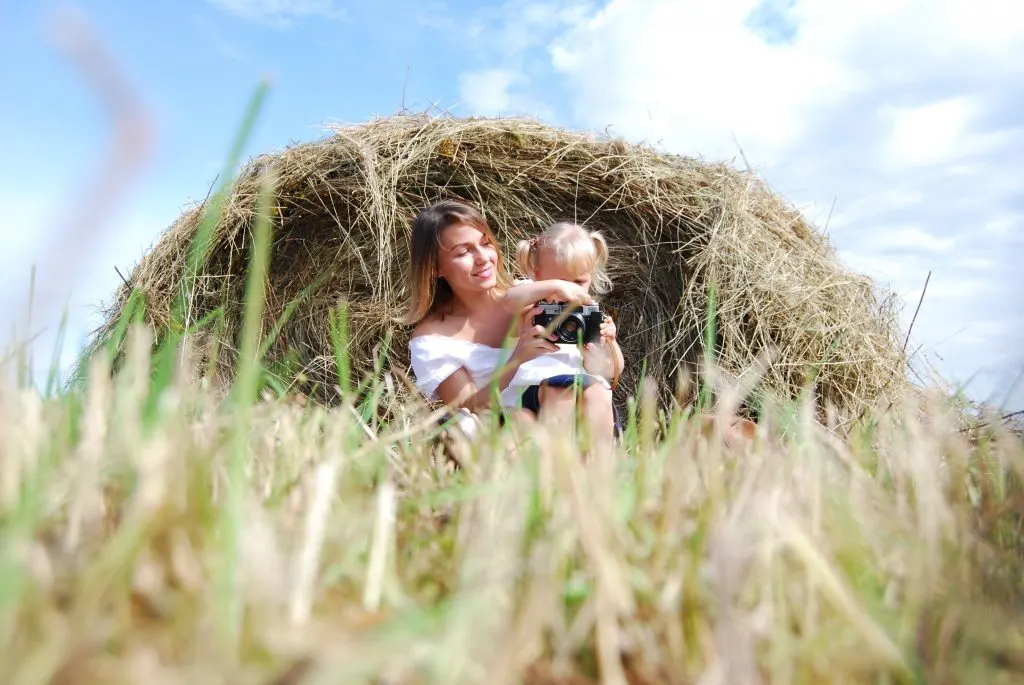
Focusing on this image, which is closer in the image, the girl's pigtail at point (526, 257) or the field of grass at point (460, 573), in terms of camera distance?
the field of grass at point (460, 573)

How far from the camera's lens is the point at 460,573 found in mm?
661

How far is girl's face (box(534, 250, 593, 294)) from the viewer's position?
2812mm

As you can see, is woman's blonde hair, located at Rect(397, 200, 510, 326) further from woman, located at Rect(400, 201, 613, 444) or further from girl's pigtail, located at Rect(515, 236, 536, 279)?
girl's pigtail, located at Rect(515, 236, 536, 279)

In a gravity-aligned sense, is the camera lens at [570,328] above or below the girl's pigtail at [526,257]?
below

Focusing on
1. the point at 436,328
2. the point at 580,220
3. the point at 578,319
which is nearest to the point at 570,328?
the point at 578,319

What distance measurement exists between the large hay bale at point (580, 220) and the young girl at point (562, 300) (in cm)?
47

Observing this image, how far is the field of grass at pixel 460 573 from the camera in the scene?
0.49 metres

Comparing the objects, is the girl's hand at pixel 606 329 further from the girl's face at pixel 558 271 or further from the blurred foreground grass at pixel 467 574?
the blurred foreground grass at pixel 467 574

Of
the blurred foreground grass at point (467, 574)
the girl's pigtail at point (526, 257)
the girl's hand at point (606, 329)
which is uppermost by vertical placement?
the girl's pigtail at point (526, 257)

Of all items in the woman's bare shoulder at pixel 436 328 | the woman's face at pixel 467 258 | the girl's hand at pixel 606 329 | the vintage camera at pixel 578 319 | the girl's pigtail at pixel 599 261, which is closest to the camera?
the vintage camera at pixel 578 319

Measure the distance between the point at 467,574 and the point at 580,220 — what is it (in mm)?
3157

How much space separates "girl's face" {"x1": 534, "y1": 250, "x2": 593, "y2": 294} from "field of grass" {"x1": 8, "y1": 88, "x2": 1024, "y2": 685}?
1950 millimetres

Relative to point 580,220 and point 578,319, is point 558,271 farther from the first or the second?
point 580,220

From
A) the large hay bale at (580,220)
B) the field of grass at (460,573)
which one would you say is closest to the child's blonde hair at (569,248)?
the large hay bale at (580,220)
